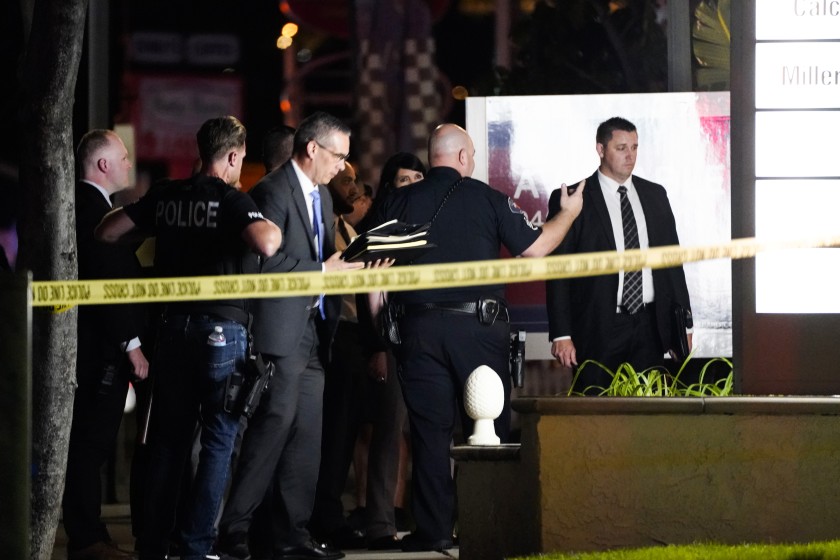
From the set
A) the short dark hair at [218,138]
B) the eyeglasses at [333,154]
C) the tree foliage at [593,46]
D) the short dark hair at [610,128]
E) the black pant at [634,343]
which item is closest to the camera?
the short dark hair at [218,138]

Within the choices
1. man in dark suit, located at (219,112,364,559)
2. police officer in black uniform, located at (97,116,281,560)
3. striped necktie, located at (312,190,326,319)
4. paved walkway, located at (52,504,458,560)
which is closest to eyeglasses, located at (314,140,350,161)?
man in dark suit, located at (219,112,364,559)

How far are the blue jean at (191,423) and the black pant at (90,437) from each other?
2.54ft

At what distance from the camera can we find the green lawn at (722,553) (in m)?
5.93

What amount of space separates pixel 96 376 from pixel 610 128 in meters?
3.19

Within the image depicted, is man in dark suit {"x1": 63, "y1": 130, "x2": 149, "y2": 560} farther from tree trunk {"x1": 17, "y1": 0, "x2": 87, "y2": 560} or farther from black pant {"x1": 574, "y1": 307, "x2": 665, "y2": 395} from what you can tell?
black pant {"x1": 574, "y1": 307, "x2": 665, "y2": 395}

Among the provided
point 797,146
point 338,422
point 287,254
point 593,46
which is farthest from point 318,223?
point 593,46

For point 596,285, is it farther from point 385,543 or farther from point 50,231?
point 50,231

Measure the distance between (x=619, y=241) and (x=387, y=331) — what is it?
1466mm

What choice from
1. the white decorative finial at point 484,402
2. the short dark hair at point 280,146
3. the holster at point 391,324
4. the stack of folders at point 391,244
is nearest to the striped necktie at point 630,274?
the holster at point 391,324

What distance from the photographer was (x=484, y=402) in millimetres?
7609

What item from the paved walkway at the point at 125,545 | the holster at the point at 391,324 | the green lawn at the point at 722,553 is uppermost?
the holster at the point at 391,324

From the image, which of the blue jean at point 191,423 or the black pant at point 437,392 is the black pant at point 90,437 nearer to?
the blue jean at point 191,423

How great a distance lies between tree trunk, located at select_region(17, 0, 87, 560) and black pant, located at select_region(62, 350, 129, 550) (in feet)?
1.44

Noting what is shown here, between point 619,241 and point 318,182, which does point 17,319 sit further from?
point 619,241
